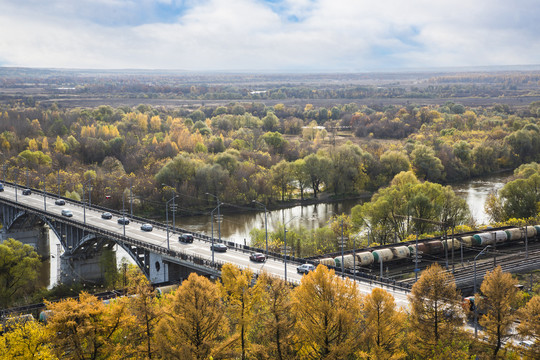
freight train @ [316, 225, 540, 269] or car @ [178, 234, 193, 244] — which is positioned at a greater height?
car @ [178, 234, 193, 244]

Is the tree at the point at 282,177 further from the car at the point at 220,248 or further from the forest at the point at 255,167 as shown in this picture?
the car at the point at 220,248

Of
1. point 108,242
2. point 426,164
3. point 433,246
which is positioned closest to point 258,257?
point 433,246

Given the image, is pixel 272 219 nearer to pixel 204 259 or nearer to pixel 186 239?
pixel 186 239

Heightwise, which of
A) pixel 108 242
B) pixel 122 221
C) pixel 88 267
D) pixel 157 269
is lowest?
pixel 88 267

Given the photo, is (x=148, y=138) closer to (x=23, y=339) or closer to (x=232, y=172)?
(x=232, y=172)

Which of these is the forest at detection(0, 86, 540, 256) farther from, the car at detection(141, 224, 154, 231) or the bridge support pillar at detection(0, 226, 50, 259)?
the car at detection(141, 224, 154, 231)

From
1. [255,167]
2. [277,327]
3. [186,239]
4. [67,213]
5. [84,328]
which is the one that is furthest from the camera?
[255,167]

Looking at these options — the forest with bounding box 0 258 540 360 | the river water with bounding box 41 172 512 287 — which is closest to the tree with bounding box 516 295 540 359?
the forest with bounding box 0 258 540 360
